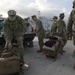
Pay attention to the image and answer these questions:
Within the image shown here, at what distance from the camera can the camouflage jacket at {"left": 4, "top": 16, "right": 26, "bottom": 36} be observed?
6.64 m

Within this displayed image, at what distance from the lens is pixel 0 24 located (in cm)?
889

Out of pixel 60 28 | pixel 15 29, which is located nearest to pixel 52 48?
pixel 60 28

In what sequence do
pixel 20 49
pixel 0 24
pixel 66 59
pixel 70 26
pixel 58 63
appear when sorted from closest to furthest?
pixel 20 49
pixel 70 26
pixel 58 63
pixel 66 59
pixel 0 24

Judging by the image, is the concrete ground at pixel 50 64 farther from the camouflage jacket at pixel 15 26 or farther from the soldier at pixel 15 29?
the camouflage jacket at pixel 15 26

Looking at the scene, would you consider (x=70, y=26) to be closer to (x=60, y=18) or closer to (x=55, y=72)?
(x=55, y=72)

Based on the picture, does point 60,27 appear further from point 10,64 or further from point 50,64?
point 10,64

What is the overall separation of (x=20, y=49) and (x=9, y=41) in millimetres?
379

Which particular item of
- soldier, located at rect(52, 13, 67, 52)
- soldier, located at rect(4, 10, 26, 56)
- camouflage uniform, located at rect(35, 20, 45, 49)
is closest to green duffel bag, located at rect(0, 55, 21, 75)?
soldier, located at rect(4, 10, 26, 56)

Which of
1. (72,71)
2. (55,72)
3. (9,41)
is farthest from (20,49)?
(72,71)

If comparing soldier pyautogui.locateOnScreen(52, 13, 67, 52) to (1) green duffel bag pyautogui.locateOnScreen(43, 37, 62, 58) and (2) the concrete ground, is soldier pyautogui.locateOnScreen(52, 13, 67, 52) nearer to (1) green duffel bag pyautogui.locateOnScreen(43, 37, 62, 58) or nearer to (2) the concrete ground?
(2) the concrete ground

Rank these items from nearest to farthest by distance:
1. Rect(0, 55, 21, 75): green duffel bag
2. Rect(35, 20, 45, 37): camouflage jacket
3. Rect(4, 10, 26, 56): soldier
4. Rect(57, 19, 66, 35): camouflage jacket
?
Rect(0, 55, 21, 75): green duffel bag < Rect(4, 10, 26, 56): soldier < Rect(57, 19, 66, 35): camouflage jacket < Rect(35, 20, 45, 37): camouflage jacket

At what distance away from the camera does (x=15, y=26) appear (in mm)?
6672

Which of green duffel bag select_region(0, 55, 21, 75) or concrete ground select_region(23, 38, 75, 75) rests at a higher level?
green duffel bag select_region(0, 55, 21, 75)

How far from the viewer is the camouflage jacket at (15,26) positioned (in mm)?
6637
